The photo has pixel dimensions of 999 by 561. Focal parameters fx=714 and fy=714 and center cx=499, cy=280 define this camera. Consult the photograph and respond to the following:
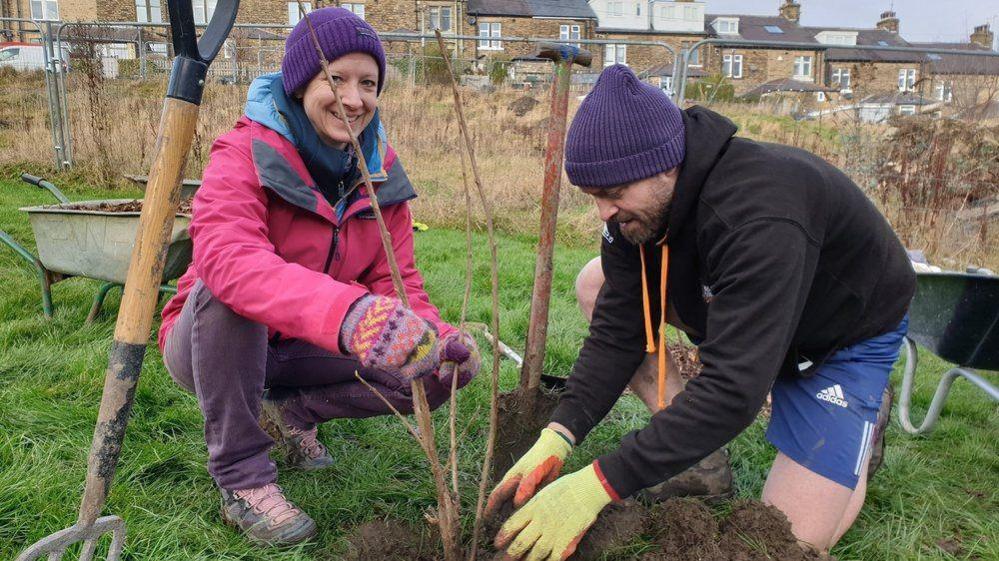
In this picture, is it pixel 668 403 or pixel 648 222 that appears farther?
pixel 668 403

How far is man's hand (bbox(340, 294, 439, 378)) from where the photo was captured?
1551mm

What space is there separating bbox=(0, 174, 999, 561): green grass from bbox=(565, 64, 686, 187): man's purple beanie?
1202mm

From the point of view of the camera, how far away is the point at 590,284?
2.69 m

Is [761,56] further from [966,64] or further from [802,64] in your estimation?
[966,64]

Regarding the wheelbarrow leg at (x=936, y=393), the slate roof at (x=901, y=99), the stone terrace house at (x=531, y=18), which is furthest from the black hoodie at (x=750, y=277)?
the stone terrace house at (x=531, y=18)

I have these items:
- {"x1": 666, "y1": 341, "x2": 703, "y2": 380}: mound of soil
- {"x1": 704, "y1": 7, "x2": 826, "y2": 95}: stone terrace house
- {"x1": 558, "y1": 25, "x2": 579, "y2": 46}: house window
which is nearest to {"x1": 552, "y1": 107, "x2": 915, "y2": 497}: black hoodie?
{"x1": 666, "y1": 341, "x2": 703, "y2": 380}: mound of soil

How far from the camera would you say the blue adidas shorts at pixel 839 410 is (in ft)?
6.97

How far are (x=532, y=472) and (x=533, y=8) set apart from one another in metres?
36.7

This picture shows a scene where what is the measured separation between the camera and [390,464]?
8.44ft

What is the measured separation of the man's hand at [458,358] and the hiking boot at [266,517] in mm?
598

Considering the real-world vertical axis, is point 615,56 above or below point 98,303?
above

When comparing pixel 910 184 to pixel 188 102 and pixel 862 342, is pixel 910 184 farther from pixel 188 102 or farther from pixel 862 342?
pixel 188 102

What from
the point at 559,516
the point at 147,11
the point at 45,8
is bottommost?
the point at 559,516

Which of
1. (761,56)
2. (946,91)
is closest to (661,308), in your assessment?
(946,91)
